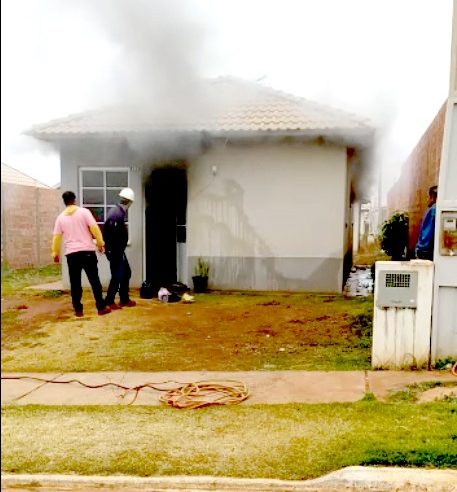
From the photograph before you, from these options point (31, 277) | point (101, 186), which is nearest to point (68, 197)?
point (101, 186)

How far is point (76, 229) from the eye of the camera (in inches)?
305

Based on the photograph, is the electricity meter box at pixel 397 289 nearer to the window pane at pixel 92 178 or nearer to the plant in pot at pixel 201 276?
the plant in pot at pixel 201 276

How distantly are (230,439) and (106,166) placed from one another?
25.9ft

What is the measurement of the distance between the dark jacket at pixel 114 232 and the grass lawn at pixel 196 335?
98 cm

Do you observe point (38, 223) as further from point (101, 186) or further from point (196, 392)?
point (196, 392)

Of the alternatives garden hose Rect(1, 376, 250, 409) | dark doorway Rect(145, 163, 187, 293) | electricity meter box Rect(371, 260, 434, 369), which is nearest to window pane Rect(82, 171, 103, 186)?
dark doorway Rect(145, 163, 187, 293)

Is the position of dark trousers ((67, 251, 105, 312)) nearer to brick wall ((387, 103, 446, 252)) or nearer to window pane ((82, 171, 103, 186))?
window pane ((82, 171, 103, 186))

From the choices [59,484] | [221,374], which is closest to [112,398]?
[221,374]

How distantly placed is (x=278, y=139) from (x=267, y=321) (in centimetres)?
385

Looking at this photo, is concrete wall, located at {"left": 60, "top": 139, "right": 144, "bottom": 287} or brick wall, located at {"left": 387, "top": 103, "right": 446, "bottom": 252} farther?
concrete wall, located at {"left": 60, "top": 139, "right": 144, "bottom": 287}

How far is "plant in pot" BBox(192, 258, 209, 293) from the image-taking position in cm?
1052

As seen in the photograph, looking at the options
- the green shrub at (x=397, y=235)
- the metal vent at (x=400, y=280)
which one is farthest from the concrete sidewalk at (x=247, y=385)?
the green shrub at (x=397, y=235)

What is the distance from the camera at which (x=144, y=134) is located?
32.2ft

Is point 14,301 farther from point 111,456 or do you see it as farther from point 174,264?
point 111,456
